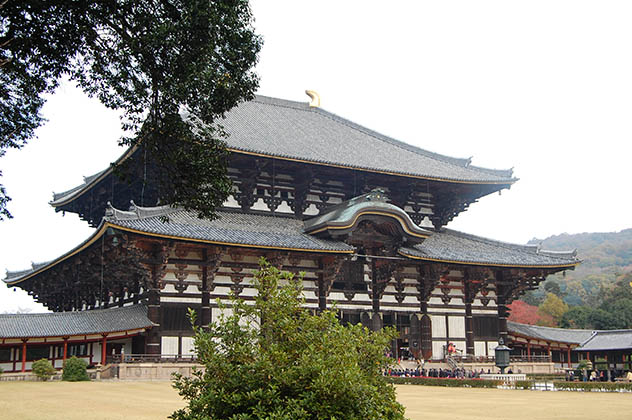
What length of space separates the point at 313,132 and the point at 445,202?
939 centimetres

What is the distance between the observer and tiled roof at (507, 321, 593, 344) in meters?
43.2

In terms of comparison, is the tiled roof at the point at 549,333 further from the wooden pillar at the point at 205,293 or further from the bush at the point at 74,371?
the bush at the point at 74,371

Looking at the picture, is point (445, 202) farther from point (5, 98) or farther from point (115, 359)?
point (5, 98)

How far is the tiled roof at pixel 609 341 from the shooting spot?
5072 cm

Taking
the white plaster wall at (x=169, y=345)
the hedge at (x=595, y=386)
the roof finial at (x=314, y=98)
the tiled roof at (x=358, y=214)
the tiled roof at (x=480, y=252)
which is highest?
the roof finial at (x=314, y=98)

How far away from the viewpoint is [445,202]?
42.1m

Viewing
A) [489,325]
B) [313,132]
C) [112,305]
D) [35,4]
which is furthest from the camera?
[313,132]

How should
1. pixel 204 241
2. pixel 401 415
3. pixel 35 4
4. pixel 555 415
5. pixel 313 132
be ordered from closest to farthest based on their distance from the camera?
pixel 401 415 < pixel 35 4 < pixel 555 415 < pixel 204 241 < pixel 313 132

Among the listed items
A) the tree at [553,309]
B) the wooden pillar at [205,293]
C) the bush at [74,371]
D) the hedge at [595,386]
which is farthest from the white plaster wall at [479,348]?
the tree at [553,309]

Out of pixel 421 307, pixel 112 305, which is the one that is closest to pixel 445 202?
pixel 421 307

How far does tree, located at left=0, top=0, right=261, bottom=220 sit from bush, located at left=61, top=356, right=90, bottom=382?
14.3 meters

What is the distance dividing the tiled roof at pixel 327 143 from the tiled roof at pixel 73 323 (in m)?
9.44

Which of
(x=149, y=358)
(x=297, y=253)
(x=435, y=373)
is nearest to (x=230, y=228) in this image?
(x=297, y=253)

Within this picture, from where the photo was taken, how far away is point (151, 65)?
14.5m
